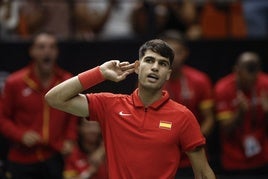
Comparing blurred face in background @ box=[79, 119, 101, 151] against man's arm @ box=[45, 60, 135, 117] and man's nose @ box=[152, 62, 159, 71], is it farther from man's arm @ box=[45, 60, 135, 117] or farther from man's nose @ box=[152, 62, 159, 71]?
man's nose @ box=[152, 62, 159, 71]

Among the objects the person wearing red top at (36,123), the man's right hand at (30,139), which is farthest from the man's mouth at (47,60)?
the man's right hand at (30,139)

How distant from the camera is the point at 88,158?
10.5 metres

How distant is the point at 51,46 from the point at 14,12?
1200 millimetres

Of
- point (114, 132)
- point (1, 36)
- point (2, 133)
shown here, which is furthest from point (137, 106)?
point (1, 36)

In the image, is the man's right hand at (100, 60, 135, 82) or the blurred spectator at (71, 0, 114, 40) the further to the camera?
the blurred spectator at (71, 0, 114, 40)

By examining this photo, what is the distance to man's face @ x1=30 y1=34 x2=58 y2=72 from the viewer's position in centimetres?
1009

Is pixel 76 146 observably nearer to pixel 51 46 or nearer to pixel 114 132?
pixel 51 46

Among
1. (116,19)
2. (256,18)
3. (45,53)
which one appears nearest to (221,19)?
(256,18)

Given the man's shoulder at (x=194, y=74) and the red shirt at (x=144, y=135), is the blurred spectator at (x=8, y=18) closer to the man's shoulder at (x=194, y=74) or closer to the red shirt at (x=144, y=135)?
the man's shoulder at (x=194, y=74)

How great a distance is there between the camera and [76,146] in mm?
10477

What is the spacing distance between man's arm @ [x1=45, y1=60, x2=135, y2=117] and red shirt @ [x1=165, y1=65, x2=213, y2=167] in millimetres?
3396

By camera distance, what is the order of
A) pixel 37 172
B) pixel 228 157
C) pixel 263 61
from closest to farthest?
pixel 37 172 → pixel 228 157 → pixel 263 61

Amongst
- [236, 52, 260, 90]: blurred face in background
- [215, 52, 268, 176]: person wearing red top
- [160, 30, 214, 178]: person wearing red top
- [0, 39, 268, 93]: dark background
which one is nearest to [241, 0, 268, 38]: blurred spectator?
[0, 39, 268, 93]: dark background

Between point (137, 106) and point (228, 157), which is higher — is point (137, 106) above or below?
above
